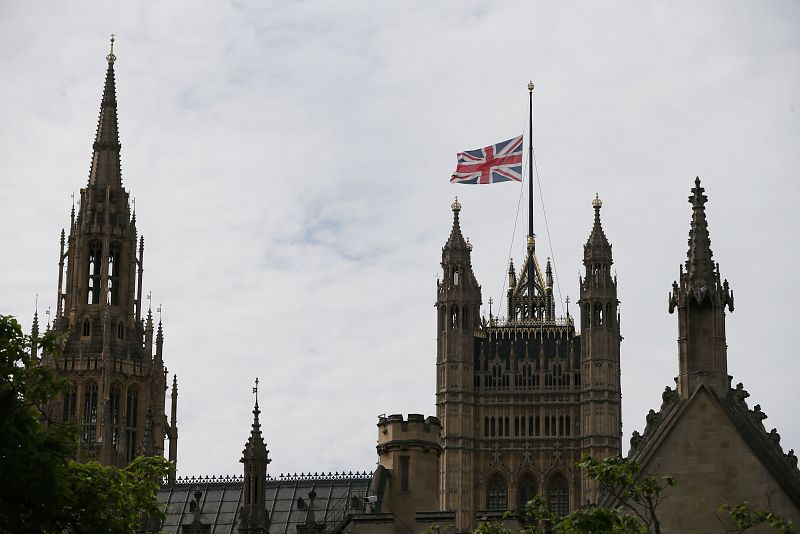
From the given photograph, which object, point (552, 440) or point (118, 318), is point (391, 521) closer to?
point (118, 318)

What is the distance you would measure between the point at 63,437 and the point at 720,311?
47.1 ft

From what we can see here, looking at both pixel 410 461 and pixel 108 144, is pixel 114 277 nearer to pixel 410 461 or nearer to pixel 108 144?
pixel 108 144

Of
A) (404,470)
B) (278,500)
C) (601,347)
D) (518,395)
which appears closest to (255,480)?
(404,470)

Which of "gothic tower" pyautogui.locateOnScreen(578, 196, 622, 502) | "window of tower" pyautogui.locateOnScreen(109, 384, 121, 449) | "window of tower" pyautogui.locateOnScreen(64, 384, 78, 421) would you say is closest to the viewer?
"window of tower" pyautogui.locateOnScreen(109, 384, 121, 449)

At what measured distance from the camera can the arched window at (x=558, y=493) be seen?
144 meters

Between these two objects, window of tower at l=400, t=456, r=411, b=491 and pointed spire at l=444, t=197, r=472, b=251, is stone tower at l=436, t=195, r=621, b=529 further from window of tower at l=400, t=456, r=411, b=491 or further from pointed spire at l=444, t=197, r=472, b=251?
window of tower at l=400, t=456, r=411, b=491

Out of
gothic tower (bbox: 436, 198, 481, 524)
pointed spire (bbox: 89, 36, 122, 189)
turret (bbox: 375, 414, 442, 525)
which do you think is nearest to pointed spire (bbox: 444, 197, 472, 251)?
gothic tower (bbox: 436, 198, 481, 524)

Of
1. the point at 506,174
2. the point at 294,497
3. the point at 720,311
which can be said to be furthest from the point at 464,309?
the point at 720,311

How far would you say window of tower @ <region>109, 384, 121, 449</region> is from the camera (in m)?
105

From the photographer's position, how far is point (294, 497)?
260ft

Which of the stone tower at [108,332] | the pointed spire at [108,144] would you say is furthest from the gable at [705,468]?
the pointed spire at [108,144]

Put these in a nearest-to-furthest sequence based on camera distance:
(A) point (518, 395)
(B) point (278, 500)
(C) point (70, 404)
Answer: (B) point (278, 500)
(C) point (70, 404)
(A) point (518, 395)

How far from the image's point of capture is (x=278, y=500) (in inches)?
3115

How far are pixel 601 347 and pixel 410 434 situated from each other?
7881 cm
